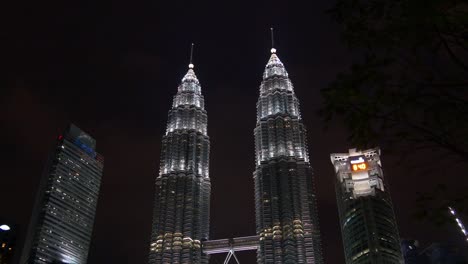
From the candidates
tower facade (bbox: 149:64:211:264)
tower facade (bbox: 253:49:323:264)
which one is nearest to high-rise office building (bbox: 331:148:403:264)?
tower facade (bbox: 253:49:323:264)

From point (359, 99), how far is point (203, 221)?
14900 cm

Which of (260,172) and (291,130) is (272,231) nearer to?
(260,172)

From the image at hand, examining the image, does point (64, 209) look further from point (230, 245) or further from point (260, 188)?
point (260, 188)

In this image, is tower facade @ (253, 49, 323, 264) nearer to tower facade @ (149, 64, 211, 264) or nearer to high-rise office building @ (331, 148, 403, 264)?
high-rise office building @ (331, 148, 403, 264)

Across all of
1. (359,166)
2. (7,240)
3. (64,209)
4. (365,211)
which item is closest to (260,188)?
(359,166)

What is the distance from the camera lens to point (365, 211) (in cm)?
13400

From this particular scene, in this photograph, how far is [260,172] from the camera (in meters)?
155

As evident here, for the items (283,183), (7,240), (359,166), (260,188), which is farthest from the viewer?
(260,188)

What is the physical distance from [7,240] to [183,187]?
51.4 m

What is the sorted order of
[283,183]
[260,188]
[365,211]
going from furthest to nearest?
[260,188] → [283,183] → [365,211]

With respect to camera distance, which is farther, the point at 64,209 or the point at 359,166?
the point at 64,209

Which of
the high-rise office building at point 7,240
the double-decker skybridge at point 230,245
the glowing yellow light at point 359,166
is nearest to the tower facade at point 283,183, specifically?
the double-decker skybridge at point 230,245

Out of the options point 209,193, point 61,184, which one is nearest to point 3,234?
point 61,184

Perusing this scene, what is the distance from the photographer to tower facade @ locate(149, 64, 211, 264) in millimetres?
146875
